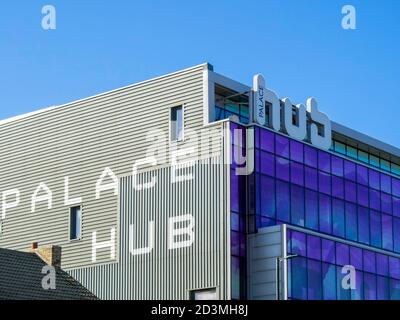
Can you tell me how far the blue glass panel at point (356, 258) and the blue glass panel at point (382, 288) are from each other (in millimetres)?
2133

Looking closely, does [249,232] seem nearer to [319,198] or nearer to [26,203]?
[319,198]

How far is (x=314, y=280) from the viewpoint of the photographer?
52.3m

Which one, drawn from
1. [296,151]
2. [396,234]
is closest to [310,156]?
[296,151]

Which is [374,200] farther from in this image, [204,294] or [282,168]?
[204,294]

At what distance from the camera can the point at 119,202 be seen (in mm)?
56188

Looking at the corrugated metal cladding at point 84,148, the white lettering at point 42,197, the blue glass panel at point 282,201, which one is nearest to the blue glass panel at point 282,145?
the blue glass panel at point 282,201

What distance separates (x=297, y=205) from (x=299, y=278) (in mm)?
4955

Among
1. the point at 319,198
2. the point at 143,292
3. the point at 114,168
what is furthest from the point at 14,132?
the point at 319,198

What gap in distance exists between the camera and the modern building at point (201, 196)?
5112 cm

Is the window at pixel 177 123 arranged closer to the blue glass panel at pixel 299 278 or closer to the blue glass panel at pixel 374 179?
the blue glass panel at pixel 299 278

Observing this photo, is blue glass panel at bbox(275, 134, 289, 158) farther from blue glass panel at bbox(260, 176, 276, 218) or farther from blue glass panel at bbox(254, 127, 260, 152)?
blue glass panel at bbox(260, 176, 276, 218)

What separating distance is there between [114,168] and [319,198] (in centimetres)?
1192

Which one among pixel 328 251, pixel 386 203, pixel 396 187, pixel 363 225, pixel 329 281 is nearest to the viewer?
pixel 329 281

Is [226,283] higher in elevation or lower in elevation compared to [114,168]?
lower
